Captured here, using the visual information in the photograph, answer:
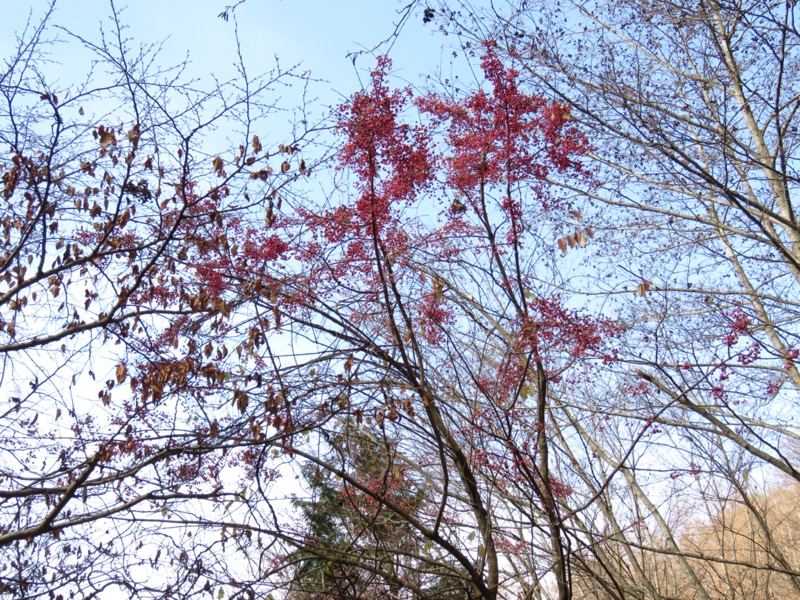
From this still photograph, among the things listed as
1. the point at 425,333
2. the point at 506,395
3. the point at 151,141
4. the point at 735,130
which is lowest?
the point at 506,395

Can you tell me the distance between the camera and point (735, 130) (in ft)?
18.9

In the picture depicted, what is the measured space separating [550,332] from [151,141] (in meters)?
3.17

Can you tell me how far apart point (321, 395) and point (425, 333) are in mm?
820

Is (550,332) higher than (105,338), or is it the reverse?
(105,338)

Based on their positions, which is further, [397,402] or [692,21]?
[692,21]

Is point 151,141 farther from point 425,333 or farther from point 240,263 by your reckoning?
point 425,333

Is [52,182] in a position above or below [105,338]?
above

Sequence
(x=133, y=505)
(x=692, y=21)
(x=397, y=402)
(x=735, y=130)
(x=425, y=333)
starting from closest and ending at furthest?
(x=133, y=505) → (x=397, y=402) → (x=425, y=333) → (x=692, y=21) → (x=735, y=130)

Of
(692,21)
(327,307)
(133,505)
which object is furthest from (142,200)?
(692,21)

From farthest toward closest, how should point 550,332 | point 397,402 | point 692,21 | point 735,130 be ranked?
point 735,130
point 692,21
point 397,402
point 550,332

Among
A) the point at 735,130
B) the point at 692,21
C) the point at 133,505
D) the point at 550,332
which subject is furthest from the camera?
the point at 735,130

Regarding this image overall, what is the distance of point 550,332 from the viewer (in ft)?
12.8

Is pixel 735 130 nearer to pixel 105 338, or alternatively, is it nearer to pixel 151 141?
pixel 151 141

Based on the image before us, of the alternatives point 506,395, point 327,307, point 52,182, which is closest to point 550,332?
point 506,395
